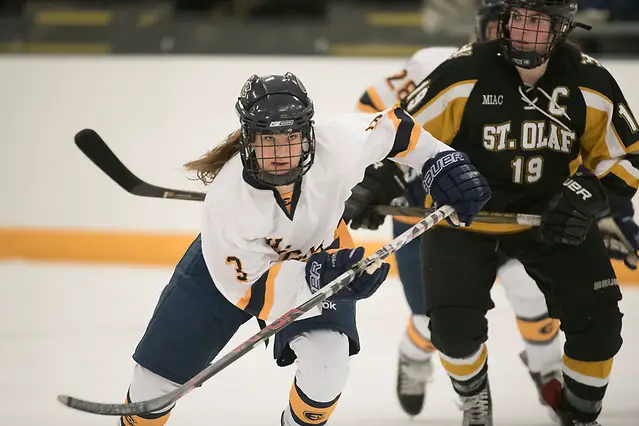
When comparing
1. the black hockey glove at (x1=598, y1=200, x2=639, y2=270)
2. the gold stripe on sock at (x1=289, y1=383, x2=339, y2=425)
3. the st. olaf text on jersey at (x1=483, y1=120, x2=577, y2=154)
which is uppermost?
the st. olaf text on jersey at (x1=483, y1=120, x2=577, y2=154)

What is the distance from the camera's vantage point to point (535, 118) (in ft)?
8.56

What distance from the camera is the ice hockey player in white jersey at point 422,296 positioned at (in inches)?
126

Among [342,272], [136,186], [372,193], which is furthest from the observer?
[136,186]

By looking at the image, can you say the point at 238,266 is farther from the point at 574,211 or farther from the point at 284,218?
the point at 574,211

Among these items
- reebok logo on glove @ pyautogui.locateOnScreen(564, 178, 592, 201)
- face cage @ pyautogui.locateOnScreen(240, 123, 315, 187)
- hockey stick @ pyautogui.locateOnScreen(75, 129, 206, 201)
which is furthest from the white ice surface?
face cage @ pyautogui.locateOnScreen(240, 123, 315, 187)

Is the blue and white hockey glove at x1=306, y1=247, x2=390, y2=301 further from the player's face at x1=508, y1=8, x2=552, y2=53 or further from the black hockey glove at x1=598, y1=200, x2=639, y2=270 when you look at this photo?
the black hockey glove at x1=598, y1=200, x2=639, y2=270

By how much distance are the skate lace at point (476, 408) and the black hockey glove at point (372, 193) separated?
1.85 feet

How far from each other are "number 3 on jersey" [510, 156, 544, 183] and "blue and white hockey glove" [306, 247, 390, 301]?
0.61m

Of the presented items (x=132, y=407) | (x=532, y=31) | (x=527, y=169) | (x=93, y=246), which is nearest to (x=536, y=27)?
(x=532, y=31)

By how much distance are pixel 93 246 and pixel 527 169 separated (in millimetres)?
2792

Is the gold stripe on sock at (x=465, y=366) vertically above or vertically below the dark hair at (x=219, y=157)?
below

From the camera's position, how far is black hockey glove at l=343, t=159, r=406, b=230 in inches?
110

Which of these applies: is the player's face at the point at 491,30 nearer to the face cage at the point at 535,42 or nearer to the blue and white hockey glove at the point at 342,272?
the face cage at the point at 535,42

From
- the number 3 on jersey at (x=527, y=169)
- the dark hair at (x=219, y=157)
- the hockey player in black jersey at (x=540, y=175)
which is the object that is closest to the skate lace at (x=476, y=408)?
the hockey player in black jersey at (x=540, y=175)
